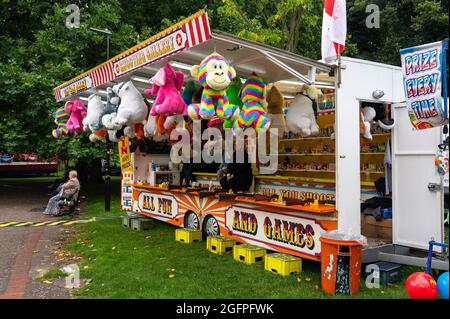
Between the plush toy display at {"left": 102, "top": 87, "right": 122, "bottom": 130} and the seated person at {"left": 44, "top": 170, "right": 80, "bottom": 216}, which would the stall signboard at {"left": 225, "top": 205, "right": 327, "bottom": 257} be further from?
the seated person at {"left": 44, "top": 170, "right": 80, "bottom": 216}

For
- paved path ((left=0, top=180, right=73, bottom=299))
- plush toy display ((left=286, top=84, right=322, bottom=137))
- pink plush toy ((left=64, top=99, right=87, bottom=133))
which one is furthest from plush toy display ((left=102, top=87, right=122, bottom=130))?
plush toy display ((left=286, top=84, right=322, bottom=137))

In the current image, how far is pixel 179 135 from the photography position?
26.1ft

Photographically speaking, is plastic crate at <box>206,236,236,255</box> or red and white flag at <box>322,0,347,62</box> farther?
plastic crate at <box>206,236,236,255</box>

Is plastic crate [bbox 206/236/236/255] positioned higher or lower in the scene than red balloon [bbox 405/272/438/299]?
lower

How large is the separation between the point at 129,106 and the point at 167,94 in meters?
1.22

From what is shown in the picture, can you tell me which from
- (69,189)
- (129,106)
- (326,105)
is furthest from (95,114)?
(326,105)

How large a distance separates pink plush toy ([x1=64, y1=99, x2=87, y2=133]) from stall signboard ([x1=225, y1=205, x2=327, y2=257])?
4.04 m

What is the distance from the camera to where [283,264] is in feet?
19.6

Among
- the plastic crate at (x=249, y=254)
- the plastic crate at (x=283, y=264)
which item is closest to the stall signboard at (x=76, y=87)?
the plastic crate at (x=249, y=254)

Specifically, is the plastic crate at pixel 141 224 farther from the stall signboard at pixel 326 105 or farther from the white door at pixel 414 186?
the white door at pixel 414 186

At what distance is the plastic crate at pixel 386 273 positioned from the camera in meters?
5.55

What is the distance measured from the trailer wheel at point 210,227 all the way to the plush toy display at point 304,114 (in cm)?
272

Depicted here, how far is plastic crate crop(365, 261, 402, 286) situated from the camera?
555 cm

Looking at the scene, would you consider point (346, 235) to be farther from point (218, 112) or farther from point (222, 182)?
point (222, 182)
